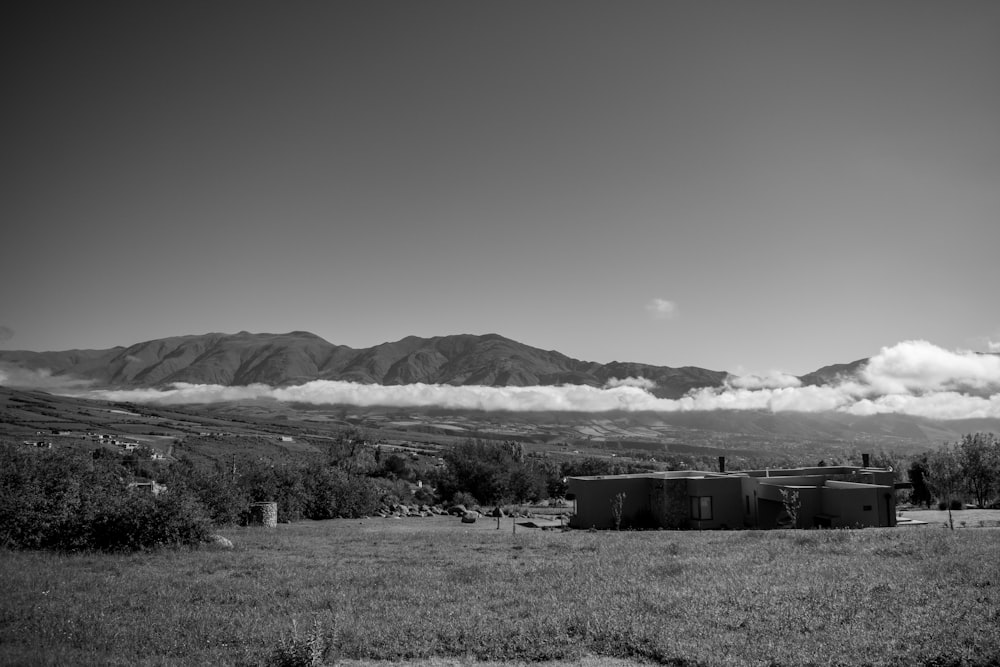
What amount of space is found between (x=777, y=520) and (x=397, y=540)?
1015 inches

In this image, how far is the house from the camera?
3806cm

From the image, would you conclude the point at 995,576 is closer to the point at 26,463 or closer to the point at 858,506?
the point at 858,506

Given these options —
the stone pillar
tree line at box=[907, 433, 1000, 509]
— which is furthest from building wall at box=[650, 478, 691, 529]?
tree line at box=[907, 433, 1000, 509]

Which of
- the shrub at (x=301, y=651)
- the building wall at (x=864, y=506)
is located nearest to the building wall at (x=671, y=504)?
the building wall at (x=864, y=506)

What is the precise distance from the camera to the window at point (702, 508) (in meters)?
42.0

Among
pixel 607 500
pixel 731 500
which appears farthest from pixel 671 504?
pixel 607 500

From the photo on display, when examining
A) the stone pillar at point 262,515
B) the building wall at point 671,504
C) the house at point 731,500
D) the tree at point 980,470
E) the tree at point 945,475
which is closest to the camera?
the stone pillar at point 262,515

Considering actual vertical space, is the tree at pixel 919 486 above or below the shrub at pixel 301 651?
below

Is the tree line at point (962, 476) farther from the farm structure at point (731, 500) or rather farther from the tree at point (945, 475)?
the farm structure at point (731, 500)

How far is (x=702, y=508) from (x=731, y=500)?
239 cm

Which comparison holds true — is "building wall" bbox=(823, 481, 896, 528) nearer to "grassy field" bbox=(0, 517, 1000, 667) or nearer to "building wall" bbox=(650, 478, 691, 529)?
"building wall" bbox=(650, 478, 691, 529)

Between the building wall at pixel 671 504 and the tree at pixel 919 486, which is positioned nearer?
the building wall at pixel 671 504

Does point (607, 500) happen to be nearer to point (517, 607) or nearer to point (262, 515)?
point (262, 515)

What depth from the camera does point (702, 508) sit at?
4216 centimetres
